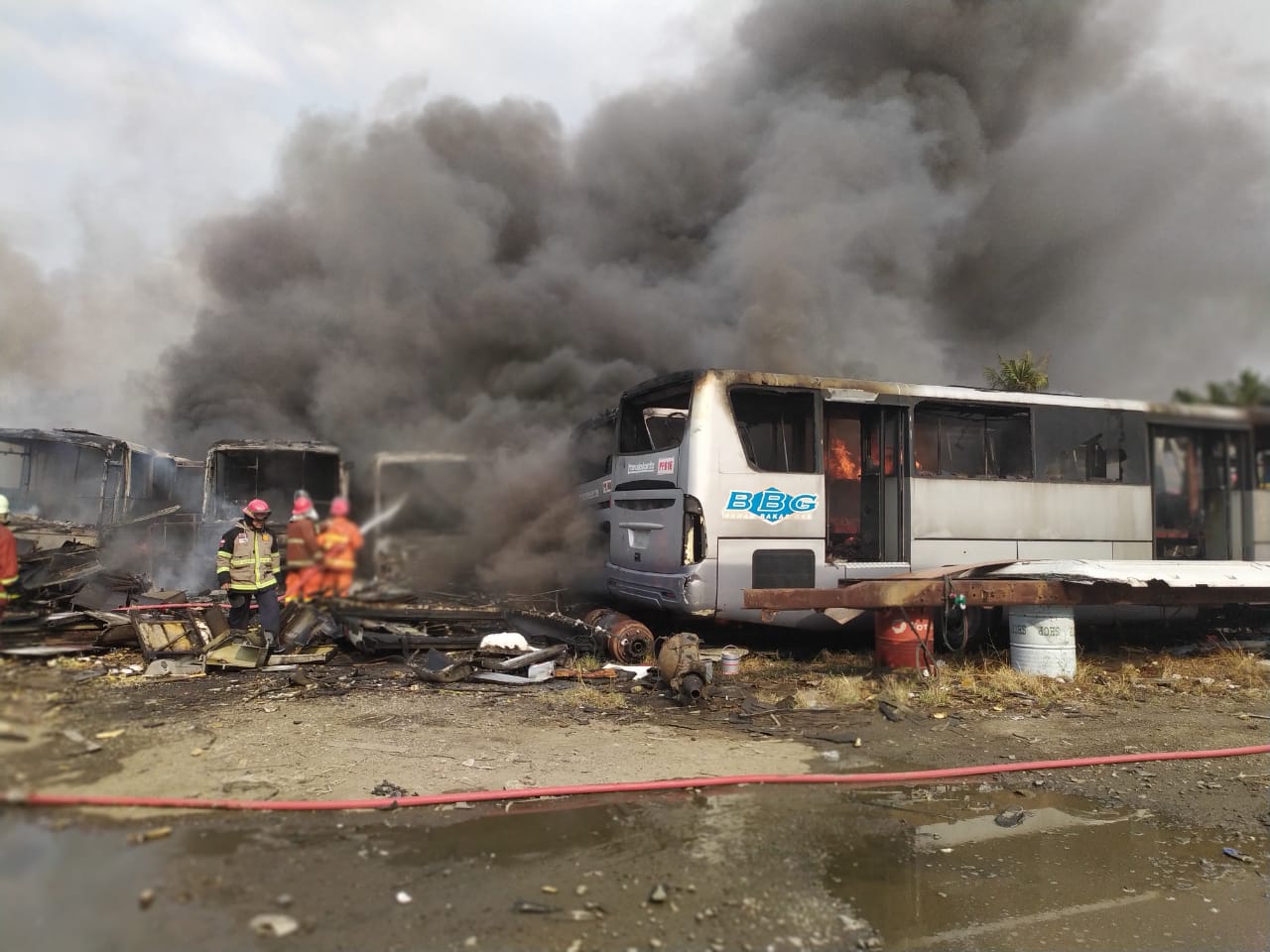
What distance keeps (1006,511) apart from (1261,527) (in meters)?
2.28

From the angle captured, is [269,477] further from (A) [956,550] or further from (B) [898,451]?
(A) [956,550]

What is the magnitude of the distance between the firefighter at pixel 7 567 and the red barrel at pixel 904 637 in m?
5.83

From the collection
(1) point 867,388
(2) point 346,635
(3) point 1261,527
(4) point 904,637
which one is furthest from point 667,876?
(1) point 867,388

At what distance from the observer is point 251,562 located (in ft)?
5.47

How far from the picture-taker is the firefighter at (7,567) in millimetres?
1615

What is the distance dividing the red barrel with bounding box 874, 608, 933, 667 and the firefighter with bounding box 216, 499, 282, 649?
5.43 meters

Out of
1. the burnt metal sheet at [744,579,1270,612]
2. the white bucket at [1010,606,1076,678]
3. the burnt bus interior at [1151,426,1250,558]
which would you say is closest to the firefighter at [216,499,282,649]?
the burnt bus interior at [1151,426,1250,558]

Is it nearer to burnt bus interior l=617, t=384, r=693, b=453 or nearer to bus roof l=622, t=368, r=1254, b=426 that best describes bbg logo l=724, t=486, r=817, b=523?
burnt bus interior l=617, t=384, r=693, b=453

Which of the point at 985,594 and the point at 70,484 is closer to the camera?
the point at 70,484

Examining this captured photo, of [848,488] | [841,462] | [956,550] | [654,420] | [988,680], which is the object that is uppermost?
[654,420]

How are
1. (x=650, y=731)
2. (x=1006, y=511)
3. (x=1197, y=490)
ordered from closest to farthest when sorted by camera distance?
(x=1197, y=490), (x=650, y=731), (x=1006, y=511)

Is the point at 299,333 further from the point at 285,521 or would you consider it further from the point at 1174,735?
the point at 1174,735

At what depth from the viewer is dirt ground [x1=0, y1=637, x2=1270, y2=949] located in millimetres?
1773

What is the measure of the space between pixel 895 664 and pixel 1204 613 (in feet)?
12.8
